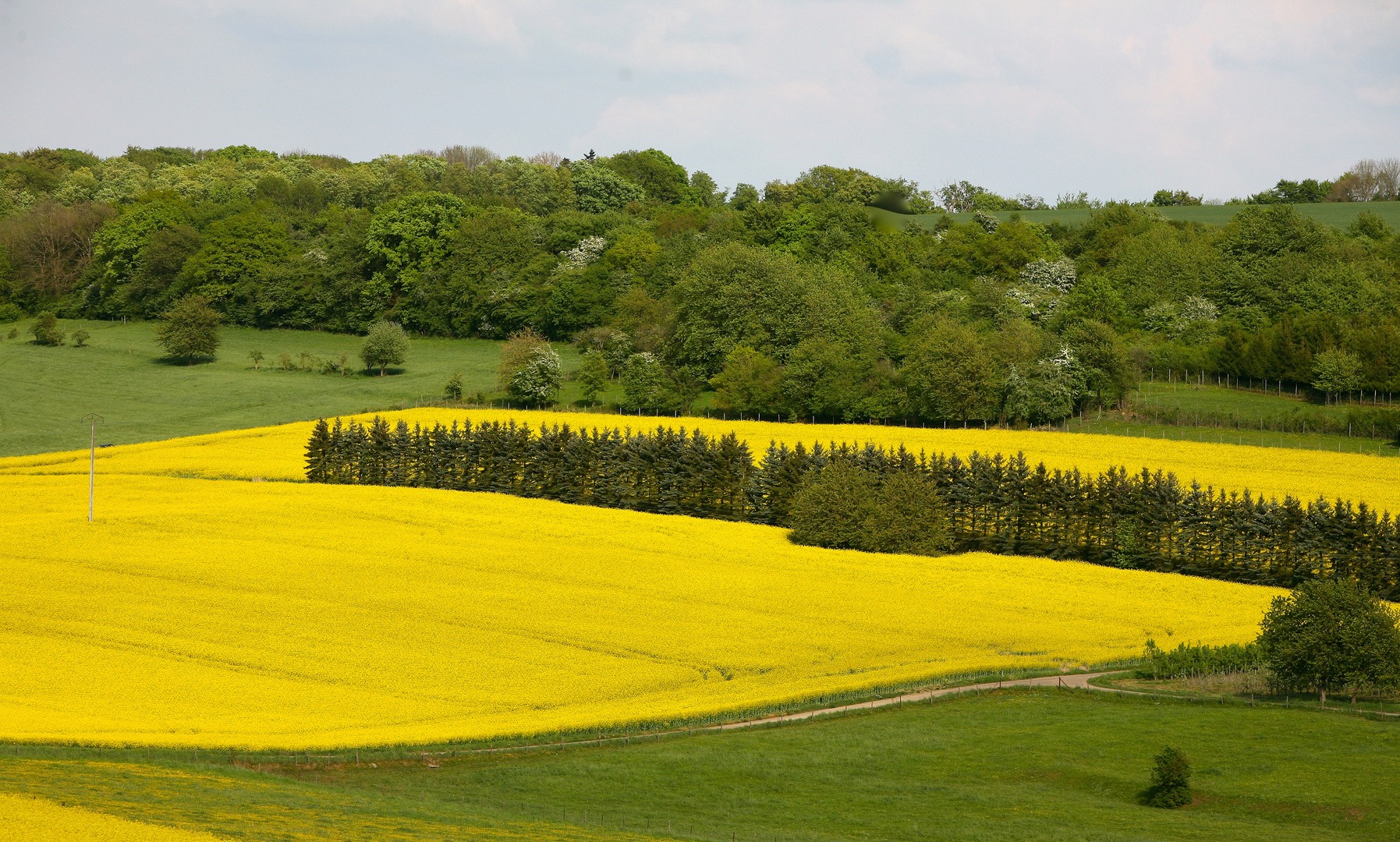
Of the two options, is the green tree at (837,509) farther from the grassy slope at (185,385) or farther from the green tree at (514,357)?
the green tree at (514,357)

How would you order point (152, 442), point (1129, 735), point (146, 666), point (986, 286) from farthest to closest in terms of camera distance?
1. point (986, 286)
2. point (152, 442)
3. point (146, 666)
4. point (1129, 735)

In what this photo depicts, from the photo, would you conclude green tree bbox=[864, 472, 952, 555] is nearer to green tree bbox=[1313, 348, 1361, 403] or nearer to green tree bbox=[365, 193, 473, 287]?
green tree bbox=[1313, 348, 1361, 403]

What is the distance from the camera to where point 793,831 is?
3441 centimetres

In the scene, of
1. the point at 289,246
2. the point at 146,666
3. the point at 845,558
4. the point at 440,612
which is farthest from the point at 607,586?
the point at 289,246

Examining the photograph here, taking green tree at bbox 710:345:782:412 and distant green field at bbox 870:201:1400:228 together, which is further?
distant green field at bbox 870:201:1400:228

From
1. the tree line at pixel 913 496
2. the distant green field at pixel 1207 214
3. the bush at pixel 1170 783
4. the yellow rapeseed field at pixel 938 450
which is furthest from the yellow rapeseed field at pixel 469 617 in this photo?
the distant green field at pixel 1207 214

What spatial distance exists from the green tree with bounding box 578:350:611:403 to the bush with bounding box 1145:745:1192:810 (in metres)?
87.0

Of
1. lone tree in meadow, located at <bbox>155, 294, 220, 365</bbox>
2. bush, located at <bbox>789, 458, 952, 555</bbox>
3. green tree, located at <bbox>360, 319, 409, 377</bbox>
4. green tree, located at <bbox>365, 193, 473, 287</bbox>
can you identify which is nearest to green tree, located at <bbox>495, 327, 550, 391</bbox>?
green tree, located at <bbox>360, 319, 409, 377</bbox>

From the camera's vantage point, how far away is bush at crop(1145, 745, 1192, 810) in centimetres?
3694

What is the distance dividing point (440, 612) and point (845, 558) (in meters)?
23.6

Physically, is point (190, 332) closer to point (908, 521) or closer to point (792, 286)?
point (792, 286)

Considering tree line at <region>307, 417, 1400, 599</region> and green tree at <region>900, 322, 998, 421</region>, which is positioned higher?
green tree at <region>900, 322, 998, 421</region>

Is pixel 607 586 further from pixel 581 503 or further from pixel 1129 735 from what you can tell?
pixel 1129 735

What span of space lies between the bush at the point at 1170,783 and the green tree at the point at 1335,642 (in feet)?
41.1
